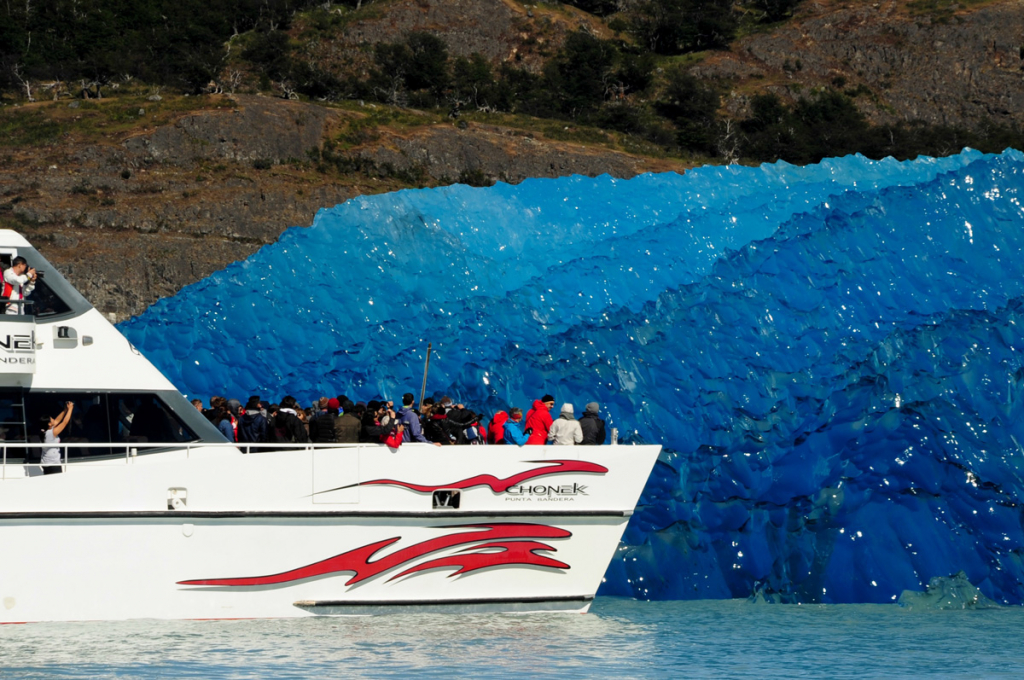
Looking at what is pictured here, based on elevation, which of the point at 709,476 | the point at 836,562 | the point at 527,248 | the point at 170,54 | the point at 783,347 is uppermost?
the point at 170,54

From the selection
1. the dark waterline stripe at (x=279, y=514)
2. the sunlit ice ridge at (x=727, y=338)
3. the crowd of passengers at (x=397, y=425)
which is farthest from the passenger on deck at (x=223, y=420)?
the sunlit ice ridge at (x=727, y=338)

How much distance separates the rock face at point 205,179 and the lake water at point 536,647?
33.3 metres

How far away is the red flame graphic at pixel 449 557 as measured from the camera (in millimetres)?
12883

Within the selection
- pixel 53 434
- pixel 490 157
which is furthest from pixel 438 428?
pixel 490 157

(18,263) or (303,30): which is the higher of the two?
(303,30)

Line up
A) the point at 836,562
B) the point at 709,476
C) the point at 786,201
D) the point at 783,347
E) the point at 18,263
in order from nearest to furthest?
the point at 18,263 < the point at 836,562 < the point at 709,476 < the point at 783,347 < the point at 786,201

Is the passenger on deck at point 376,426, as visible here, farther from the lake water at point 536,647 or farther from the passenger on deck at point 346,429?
the lake water at point 536,647

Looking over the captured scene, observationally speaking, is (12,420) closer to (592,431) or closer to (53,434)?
(53,434)

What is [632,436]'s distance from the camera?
19.5 meters

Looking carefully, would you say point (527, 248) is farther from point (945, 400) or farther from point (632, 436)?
point (945, 400)

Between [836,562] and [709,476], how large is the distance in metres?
2.27

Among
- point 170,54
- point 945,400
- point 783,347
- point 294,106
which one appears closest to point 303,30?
point 170,54

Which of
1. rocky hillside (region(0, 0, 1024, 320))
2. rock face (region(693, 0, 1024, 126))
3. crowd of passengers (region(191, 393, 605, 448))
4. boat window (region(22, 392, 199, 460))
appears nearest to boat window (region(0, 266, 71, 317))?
boat window (region(22, 392, 199, 460))

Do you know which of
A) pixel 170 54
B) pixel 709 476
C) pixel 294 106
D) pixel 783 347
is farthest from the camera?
pixel 170 54
